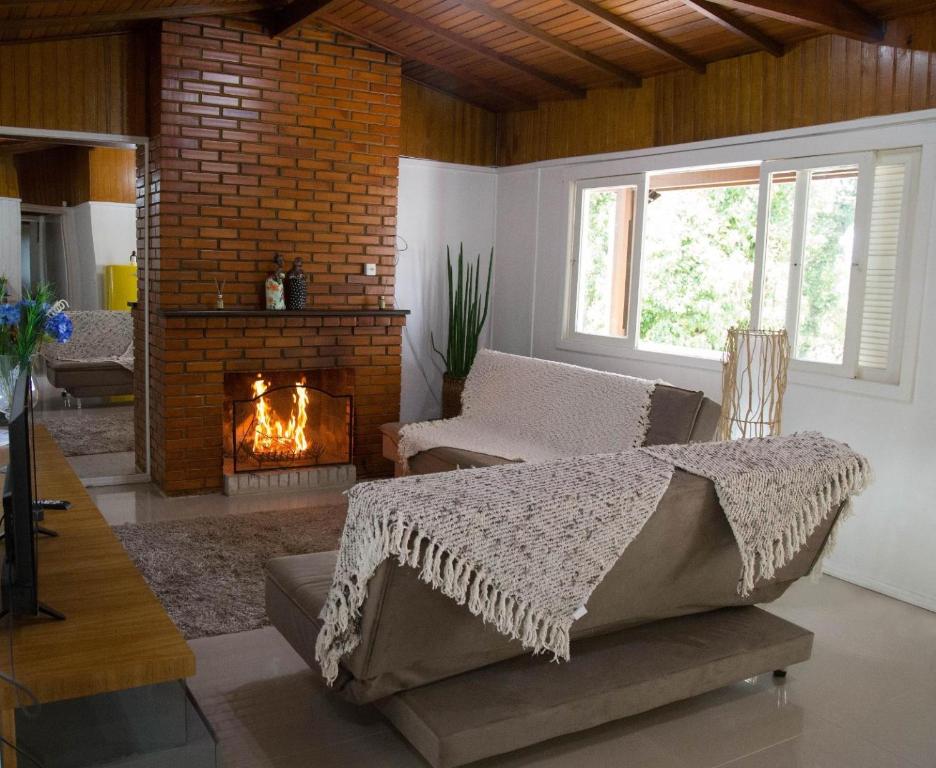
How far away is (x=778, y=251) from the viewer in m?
4.63

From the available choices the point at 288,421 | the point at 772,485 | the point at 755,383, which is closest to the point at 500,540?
the point at 772,485

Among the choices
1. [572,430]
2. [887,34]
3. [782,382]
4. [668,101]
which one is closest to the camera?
[887,34]

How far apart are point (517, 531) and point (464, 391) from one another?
3.48m

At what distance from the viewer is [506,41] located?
5211 mm

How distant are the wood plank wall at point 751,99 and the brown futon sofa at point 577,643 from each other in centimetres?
222

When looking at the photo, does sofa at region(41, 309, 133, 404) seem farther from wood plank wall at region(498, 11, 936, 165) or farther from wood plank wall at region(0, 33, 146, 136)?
wood plank wall at region(498, 11, 936, 165)

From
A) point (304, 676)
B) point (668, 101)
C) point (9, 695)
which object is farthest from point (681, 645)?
point (668, 101)

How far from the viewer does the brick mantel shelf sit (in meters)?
5.12

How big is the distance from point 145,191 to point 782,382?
3.76m

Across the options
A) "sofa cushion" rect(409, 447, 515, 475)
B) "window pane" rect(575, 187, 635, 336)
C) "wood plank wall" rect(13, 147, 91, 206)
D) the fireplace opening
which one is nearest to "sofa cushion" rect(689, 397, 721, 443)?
"sofa cushion" rect(409, 447, 515, 475)

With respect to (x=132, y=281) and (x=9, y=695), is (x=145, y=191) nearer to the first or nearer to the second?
(x=132, y=281)

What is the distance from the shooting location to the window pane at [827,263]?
14.1 feet

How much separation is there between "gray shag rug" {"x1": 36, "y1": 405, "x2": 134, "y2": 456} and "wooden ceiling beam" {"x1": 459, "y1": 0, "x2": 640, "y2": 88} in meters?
3.23

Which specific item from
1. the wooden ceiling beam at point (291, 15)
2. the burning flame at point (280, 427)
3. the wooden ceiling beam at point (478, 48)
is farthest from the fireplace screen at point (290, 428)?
the wooden ceiling beam at point (478, 48)
